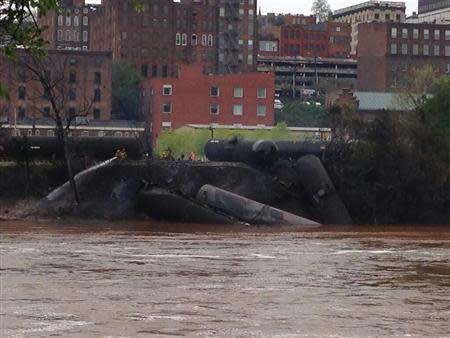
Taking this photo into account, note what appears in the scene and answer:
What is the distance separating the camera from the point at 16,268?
29359 millimetres

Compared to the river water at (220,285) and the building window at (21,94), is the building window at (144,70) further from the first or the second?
the river water at (220,285)

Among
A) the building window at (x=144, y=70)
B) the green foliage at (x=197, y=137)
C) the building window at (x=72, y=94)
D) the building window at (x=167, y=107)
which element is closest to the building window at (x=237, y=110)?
the building window at (x=167, y=107)

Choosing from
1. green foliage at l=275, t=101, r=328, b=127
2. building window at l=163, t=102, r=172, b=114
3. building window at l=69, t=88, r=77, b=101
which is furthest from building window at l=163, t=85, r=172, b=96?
green foliage at l=275, t=101, r=328, b=127

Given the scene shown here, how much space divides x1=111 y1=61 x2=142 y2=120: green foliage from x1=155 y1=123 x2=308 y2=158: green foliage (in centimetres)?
4623

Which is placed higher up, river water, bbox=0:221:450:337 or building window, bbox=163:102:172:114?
building window, bbox=163:102:172:114

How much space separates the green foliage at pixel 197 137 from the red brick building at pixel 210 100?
18.9m

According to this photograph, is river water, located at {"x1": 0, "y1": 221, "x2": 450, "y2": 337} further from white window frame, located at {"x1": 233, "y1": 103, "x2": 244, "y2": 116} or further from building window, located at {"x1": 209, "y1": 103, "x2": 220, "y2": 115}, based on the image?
white window frame, located at {"x1": 233, "y1": 103, "x2": 244, "y2": 116}

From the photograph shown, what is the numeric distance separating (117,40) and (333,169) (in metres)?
143

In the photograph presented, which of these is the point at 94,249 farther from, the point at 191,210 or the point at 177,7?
the point at 177,7

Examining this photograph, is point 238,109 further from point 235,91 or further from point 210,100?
point 210,100

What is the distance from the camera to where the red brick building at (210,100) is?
14625 cm

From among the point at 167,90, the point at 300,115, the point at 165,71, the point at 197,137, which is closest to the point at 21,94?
the point at 167,90

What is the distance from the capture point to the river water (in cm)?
1995

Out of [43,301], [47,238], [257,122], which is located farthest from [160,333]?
[257,122]
